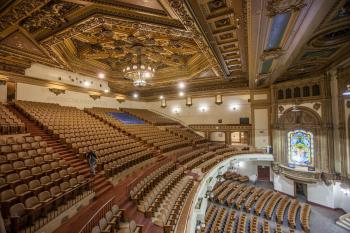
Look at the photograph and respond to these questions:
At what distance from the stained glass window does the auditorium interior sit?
5 cm

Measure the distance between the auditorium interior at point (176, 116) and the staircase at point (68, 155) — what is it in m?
0.05

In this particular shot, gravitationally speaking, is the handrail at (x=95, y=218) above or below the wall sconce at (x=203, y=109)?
below

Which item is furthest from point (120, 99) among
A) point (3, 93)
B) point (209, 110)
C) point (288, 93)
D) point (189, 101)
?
point (288, 93)

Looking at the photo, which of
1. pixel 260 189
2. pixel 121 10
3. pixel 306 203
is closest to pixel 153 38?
pixel 121 10

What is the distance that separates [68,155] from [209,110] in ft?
30.7

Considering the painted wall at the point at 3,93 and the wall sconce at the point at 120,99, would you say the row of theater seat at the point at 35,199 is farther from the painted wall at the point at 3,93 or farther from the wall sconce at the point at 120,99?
the wall sconce at the point at 120,99

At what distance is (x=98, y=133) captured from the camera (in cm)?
755

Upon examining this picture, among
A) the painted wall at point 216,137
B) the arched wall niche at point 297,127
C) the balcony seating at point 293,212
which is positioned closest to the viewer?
the balcony seating at point 293,212

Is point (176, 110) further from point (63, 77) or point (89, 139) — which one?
point (89, 139)

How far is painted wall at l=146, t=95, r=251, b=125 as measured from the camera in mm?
11922

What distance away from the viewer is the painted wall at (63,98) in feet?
26.2

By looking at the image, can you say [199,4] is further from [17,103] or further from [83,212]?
[17,103]

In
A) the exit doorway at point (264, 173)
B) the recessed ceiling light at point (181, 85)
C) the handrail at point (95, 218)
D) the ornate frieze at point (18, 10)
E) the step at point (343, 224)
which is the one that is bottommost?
the step at point (343, 224)

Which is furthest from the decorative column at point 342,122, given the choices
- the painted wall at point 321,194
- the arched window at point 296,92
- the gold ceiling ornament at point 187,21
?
the gold ceiling ornament at point 187,21
